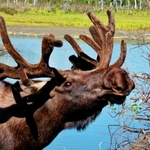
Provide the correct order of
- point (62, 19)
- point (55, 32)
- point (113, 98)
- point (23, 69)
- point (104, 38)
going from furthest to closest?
1. point (62, 19)
2. point (55, 32)
3. point (104, 38)
4. point (23, 69)
5. point (113, 98)

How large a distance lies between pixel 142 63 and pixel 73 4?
2411 inches

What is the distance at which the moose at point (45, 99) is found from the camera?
4938 mm

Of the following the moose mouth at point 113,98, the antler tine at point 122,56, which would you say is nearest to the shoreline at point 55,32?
the antler tine at point 122,56

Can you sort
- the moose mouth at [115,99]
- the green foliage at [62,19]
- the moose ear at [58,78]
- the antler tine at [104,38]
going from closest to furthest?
the moose mouth at [115,99] → the moose ear at [58,78] → the antler tine at [104,38] → the green foliage at [62,19]

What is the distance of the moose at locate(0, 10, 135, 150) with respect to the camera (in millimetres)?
4938

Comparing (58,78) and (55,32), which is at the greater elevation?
(58,78)

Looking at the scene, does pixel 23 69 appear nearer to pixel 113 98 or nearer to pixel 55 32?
pixel 113 98

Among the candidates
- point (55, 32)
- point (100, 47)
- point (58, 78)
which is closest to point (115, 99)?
point (58, 78)

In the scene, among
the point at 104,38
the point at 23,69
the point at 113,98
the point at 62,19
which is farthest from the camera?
the point at 62,19

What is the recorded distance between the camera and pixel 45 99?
16.8 ft

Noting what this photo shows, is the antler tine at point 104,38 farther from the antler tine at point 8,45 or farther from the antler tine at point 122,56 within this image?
the antler tine at point 8,45

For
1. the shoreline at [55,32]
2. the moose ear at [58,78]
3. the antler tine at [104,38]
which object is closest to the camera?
the moose ear at [58,78]

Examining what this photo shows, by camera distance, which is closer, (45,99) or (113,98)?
(113,98)

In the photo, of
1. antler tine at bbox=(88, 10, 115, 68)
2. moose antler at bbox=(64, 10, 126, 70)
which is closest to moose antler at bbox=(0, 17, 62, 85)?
moose antler at bbox=(64, 10, 126, 70)
